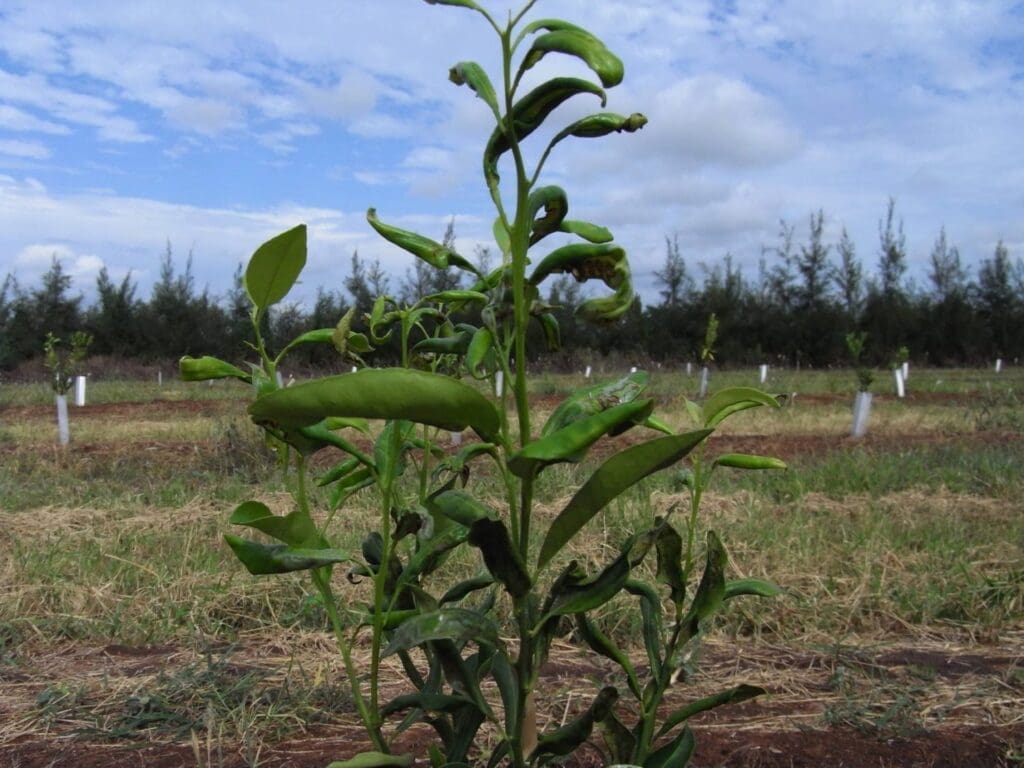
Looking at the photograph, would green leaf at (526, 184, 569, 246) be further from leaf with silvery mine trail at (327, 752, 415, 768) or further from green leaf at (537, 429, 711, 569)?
leaf with silvery mine trail at (327, 752, 415, 768)

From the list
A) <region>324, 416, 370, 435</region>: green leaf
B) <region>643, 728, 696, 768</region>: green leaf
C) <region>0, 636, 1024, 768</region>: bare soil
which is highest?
<region>324, 416, 370, 435</region>: green leaf

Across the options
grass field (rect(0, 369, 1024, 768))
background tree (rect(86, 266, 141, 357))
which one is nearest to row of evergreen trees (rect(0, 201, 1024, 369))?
background tree (rect(86, 266, 141, 357))

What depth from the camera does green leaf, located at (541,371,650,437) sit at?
968 mm

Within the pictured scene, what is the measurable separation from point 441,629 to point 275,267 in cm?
44

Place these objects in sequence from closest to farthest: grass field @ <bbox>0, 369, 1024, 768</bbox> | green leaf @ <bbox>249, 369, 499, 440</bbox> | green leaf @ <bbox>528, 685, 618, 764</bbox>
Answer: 1. green leaf @ <bbox>249, 369, 499, 440</bbox>
2. green leaf @ <bbox>528, 685, 618, 764</bbox>
3. grass field @ <bbox>0, 369, 1024, 768</bbox>

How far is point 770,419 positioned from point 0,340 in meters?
17.9

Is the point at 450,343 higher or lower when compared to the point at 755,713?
higher

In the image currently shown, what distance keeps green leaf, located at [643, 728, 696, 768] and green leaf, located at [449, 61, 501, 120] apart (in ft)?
2.76

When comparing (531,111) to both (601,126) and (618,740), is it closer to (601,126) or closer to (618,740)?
(601,126)

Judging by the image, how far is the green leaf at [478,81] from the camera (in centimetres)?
98

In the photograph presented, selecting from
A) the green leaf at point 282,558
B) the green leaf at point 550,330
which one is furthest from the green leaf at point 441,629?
the green leaf at point 550,330

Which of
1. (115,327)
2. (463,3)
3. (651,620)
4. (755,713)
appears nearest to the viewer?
(463,3)

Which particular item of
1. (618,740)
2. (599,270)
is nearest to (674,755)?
(618,740)

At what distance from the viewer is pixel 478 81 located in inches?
39.0
